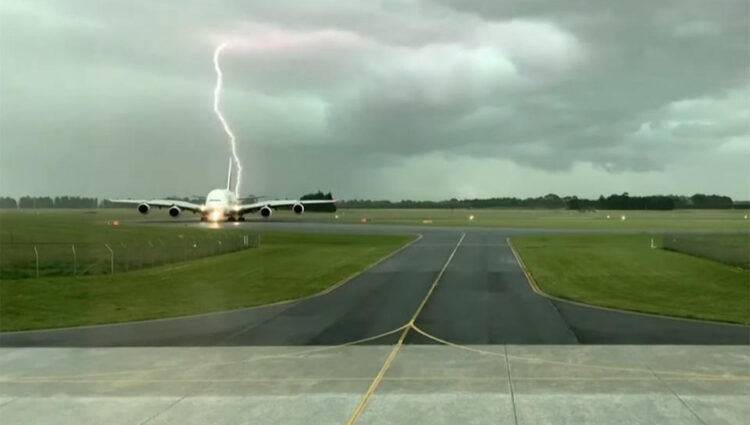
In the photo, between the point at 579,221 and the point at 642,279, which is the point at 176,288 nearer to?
the point at 642,279

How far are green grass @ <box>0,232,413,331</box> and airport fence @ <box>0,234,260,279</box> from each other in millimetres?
1422

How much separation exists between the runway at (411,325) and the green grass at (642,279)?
2.18 meters

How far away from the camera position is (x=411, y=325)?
20516 mm

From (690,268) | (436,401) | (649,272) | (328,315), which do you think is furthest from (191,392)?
(690,268)

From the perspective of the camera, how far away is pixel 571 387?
42.5ft

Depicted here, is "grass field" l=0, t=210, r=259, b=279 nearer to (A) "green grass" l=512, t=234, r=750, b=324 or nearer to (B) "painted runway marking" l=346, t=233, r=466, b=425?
(B) "painted runway marking" l=346, t=233, r=466, b=425

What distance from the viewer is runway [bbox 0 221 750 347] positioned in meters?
18.3

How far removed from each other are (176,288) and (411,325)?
14167 millimetres

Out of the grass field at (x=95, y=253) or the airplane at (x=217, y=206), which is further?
the airplane at (x=217, y=206)

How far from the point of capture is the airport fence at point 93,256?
36062mm

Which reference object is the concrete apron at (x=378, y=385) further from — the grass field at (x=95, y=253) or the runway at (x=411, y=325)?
the grass field at (x=95, y=253)

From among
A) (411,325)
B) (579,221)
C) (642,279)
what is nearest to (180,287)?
(411,325)

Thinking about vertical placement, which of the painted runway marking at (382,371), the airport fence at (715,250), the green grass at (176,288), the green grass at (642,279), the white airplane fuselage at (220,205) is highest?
the white airplane fuselage at (220,205)

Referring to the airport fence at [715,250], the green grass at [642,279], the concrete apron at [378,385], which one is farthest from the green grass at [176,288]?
the airport fence at [715,250]
